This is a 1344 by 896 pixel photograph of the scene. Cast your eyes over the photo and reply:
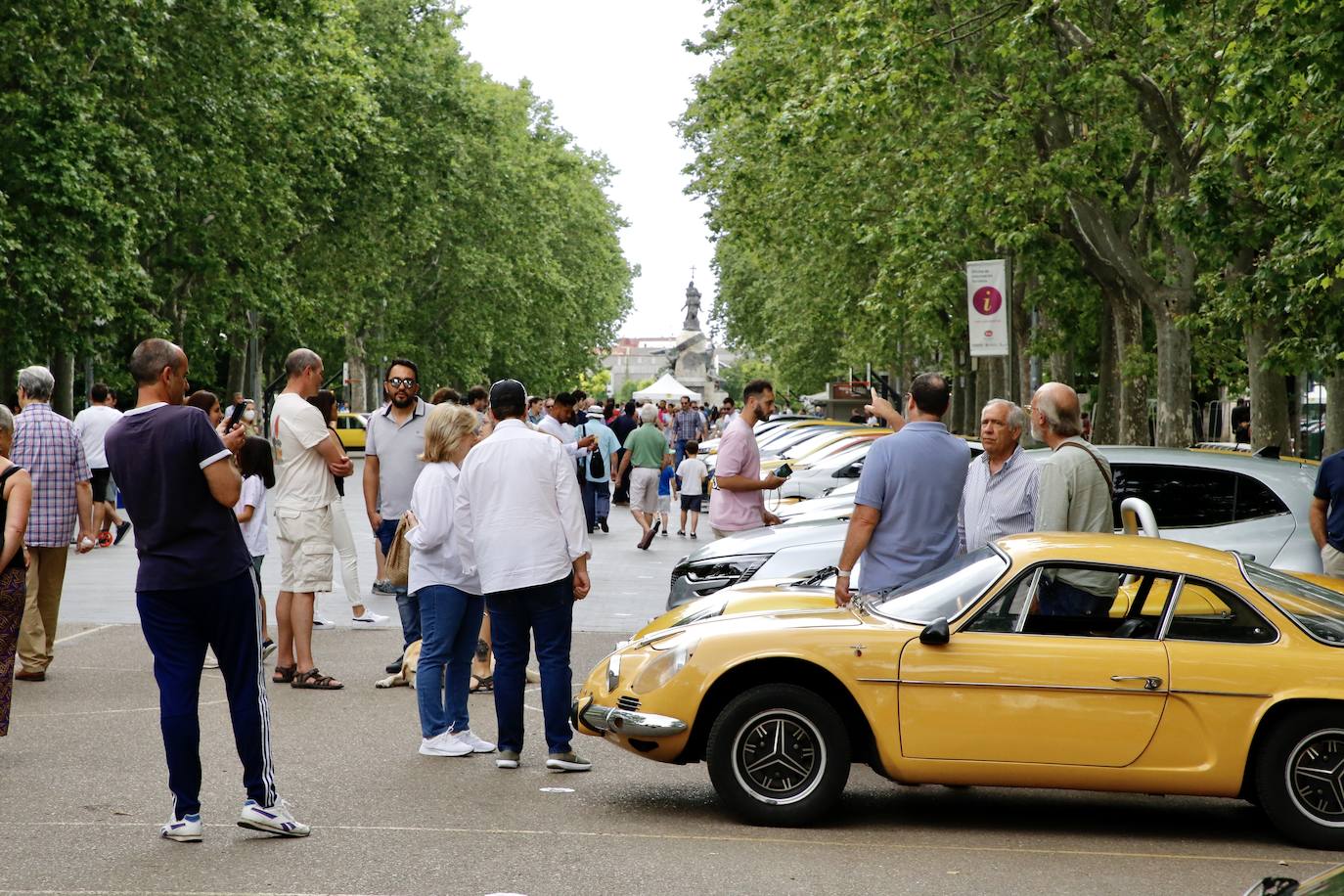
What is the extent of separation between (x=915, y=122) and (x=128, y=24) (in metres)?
12.6

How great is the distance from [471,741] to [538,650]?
2.29 ft

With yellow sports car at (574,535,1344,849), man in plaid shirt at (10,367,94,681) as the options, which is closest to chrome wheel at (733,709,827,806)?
yellow sports car at (574,535,1344,849)

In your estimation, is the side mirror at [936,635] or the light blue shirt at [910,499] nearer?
the side mirror at [936,635]

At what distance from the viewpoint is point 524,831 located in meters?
7.06

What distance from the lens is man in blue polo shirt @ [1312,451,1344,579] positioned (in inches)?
403

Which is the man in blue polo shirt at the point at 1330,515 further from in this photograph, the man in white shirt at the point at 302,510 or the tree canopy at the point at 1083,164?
the man in white shirt at the point at 302,510

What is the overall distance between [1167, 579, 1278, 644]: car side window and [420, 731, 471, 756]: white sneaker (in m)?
3.36

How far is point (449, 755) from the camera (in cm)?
861

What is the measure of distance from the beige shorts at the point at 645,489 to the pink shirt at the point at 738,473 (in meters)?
10.5

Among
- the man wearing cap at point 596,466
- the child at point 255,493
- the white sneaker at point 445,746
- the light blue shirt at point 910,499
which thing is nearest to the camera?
the light blue shirt at point 910,499

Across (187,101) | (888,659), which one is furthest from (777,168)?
(888,659)

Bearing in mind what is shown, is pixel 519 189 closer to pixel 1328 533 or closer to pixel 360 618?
pixel 360 618

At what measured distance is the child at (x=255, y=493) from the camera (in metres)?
11.1

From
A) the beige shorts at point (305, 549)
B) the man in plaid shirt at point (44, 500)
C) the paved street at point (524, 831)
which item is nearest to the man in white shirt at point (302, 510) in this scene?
the beige shorts at point (305, 549)
